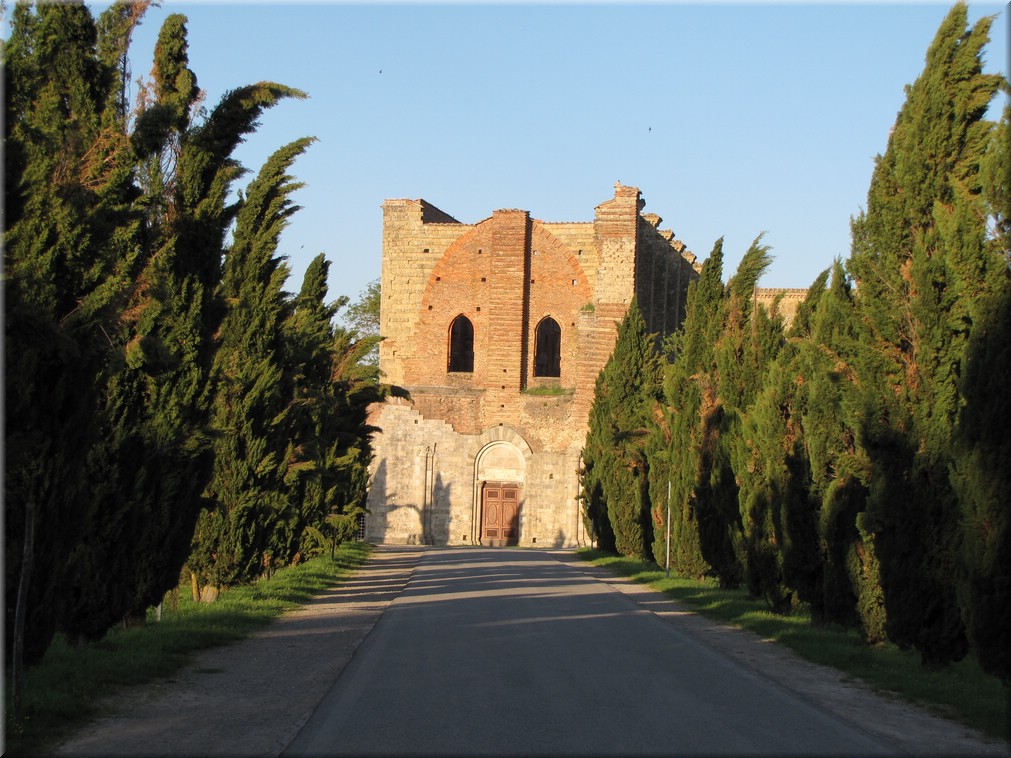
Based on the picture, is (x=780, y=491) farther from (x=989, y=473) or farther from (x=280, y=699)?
(x=280, y=699)

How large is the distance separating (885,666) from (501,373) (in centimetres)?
3884

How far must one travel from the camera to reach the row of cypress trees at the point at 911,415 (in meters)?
10.8

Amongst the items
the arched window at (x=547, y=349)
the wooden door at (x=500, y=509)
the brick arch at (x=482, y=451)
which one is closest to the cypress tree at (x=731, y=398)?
the brick arch at (x=482, y=451)

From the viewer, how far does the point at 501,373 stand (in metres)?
51.2

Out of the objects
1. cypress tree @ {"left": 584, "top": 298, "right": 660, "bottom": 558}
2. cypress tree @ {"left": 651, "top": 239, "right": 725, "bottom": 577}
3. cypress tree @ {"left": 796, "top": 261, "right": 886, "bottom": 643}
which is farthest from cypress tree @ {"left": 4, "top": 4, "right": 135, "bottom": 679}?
cypress tree @ {"left": 584, "top": 298, "right": 660, "bottom": 558}

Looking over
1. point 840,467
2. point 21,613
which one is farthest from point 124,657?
point 840,467

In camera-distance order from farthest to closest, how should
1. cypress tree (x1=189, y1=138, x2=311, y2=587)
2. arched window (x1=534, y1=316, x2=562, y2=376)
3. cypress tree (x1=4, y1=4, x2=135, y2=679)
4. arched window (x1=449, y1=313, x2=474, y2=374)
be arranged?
arched window (x1=449, y1=313, x2=474, y2=374) < arched window (x1=534, y1=316, x2=562, y2=376) < cypress tree (x1=189, y1=138, x2=311, y2=587) < cypress tree (x1=4, y1=4, x2=135, y2=679)

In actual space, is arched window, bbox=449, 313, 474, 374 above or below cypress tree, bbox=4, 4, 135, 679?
above

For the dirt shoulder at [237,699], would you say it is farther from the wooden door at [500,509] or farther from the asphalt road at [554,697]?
the wooden door at [500,509]

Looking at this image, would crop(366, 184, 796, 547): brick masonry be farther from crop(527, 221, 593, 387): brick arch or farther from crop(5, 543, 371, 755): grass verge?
crop(5, 543, 371, 755): grass verge

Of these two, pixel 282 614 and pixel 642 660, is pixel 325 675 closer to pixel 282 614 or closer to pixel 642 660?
pixel 642 660

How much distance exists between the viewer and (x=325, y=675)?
11508mm

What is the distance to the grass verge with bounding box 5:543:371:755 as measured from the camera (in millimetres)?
8406

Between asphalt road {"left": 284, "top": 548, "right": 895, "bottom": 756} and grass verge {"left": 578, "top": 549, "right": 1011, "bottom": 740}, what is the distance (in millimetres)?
1196
